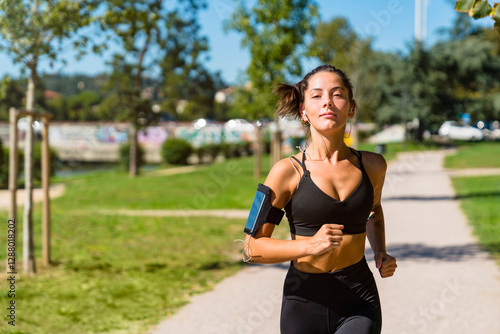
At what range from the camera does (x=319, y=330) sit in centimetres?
249

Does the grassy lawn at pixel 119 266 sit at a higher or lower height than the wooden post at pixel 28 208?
lower

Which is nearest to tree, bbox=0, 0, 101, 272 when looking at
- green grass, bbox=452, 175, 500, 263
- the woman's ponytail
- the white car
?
the woman's ponytail

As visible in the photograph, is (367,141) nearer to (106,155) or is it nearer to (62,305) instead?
(106,155)

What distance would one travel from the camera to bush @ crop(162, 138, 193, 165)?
102ft

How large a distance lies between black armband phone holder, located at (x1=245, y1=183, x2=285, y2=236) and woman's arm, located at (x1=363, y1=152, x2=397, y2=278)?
1.75ft

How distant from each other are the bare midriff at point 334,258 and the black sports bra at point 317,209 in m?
0.05

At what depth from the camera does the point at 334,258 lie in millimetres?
2455

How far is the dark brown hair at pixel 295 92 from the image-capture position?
2.51 metres

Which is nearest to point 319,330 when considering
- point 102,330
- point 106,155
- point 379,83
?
point 102,330

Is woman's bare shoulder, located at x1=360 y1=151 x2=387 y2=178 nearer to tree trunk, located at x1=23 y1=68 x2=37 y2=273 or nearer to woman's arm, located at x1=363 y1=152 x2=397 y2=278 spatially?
woman's arm, located at x1=363 y1=152 x2=397 y2=278

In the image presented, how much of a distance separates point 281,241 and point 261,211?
0.15 meters

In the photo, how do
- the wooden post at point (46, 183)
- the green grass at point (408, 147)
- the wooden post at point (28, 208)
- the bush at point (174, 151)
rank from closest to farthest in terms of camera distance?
the wooden post at point (28, 208)
the wooden post at point (46, 183)
the bush at point (174, 151)
the green grass at point (408, 147)

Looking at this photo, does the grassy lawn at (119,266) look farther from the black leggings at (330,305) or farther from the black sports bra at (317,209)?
the black sports bra at (317,209)

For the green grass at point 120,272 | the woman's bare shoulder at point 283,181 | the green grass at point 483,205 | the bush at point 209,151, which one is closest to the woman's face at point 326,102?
the woman's bare shoulder at point 283,181
